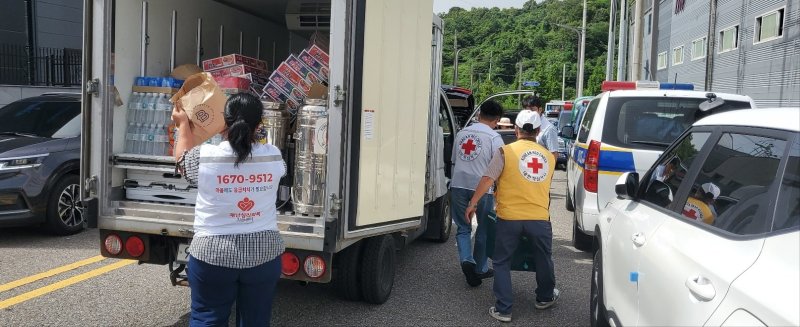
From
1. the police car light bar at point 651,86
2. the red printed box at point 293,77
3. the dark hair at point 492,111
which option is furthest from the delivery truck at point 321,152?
the police car light bar at point 651,86

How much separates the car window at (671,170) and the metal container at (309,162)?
7.10 feet

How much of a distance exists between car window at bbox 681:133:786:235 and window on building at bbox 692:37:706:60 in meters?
25.8

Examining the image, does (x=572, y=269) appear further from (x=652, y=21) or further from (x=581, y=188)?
(x=652, y=21)

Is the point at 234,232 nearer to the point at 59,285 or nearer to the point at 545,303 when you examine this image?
the point at 545,303

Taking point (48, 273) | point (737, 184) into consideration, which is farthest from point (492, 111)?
point (48, 273)

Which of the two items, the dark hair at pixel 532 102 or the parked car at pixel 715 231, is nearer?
the parked car at pixel 715 231

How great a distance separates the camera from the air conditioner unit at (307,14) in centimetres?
695

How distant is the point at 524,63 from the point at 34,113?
92.1m

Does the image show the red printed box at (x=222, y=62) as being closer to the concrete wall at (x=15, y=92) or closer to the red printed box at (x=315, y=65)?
the red printed box at (x=315, y=65)

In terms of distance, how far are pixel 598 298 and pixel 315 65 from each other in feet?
9.67

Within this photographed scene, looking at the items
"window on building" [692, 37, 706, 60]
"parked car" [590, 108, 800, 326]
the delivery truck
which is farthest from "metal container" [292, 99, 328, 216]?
"window on building" [692, 37, 706, 60]

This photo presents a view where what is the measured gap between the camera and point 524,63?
318 ft

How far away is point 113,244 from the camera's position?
4.94 meters

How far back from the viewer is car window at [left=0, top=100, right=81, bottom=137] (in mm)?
8367
